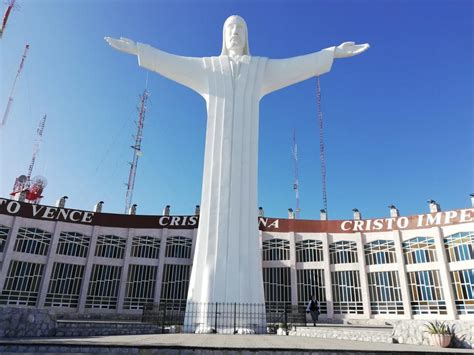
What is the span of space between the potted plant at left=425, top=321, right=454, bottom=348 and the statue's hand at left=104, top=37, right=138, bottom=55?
14660mm

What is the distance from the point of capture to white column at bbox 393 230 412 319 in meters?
28.1

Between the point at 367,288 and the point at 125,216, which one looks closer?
the point at 367,288

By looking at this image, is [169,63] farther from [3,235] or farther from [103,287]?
[3,235]

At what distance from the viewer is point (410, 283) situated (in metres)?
28.9

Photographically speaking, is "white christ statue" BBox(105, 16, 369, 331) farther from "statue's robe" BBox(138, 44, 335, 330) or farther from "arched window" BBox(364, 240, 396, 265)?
"arched window" BBox(364, 240, 396, 265)

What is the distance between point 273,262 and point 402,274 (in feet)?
36.4

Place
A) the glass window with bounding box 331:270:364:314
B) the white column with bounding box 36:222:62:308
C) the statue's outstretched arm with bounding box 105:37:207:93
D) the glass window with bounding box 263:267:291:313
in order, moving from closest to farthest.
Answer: the statue's outstretched arm with bounding box 105:37:207:93 → the white column with bounding box 36:222:62:308 → the glass window with bounding box 331:270:364:314 → the glass window with bounding box 263:267:291:313

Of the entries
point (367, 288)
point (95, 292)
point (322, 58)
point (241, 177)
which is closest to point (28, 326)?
point (241, 177)

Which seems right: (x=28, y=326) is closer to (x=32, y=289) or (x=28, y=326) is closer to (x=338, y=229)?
(x=32, y=289)

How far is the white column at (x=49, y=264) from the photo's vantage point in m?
28.1

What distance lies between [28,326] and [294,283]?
2407cm

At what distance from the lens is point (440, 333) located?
9.00m

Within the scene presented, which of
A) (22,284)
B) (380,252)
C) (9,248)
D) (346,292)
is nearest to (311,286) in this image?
(346,292)

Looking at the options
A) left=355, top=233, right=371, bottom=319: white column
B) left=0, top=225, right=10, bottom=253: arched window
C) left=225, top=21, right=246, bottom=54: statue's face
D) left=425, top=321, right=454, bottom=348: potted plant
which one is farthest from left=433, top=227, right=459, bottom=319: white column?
left=0, top=225, right=10, bottom=253: arched window
